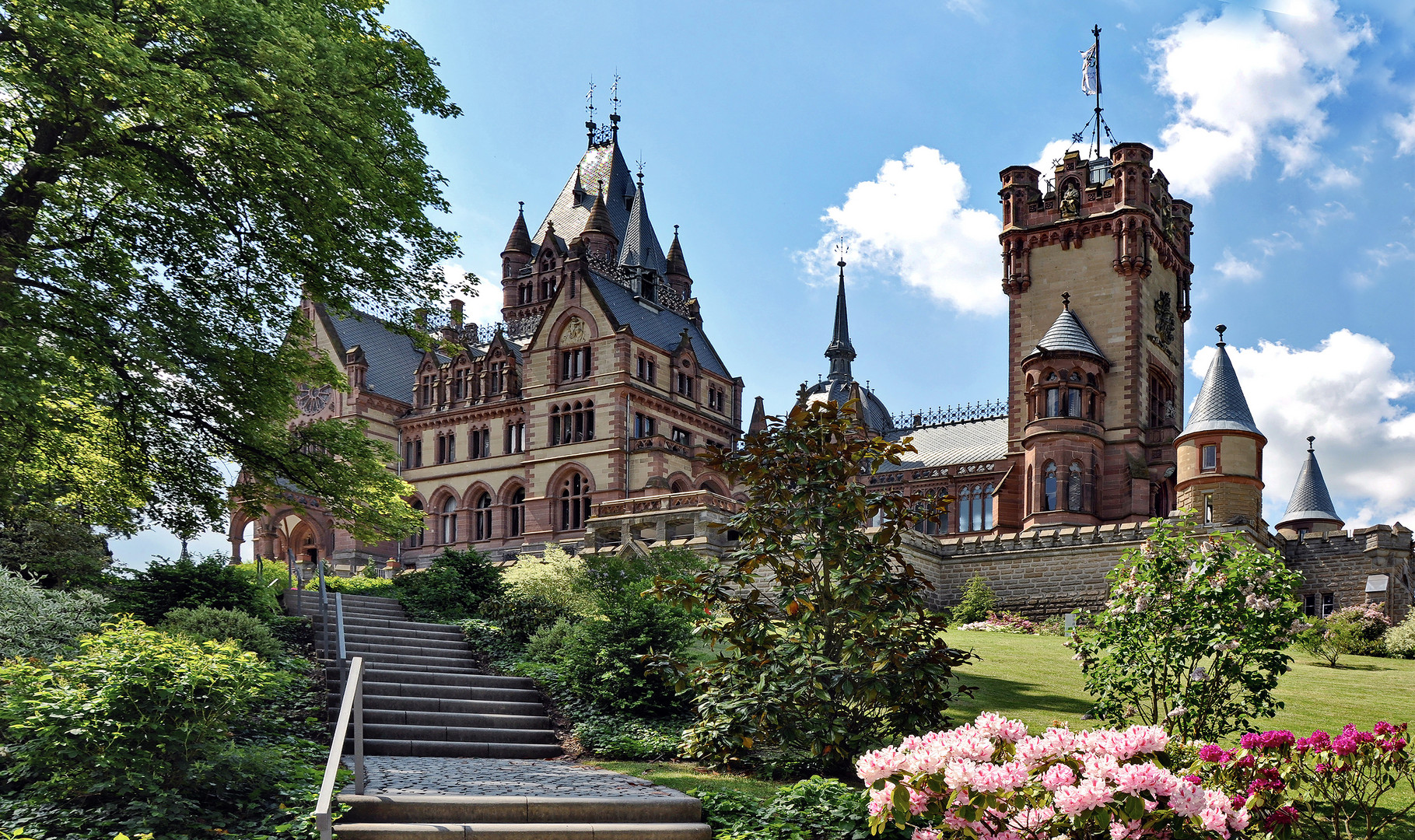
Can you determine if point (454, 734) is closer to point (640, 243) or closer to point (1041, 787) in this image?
point (1041, 787)

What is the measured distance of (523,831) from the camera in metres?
10.6

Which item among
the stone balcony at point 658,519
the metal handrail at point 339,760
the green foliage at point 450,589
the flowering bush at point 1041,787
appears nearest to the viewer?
the flowering bush at point 1041,787

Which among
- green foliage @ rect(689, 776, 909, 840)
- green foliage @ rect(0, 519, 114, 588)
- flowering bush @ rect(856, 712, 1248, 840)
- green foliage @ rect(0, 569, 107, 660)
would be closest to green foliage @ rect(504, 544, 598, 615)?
green foliage @ rect(0, 519, 114, 588)

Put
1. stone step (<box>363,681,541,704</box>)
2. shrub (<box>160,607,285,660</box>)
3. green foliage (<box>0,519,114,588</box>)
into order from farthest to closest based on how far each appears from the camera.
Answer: green foliage (<box>0,519,114,588</box>), stone step (<box>363,681,541,704</box>), shrub (<box>160,607,285,660</box>)

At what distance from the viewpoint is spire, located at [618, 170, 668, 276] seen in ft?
208

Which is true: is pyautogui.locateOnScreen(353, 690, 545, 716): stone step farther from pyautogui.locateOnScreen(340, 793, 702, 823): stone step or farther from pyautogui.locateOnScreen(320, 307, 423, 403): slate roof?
pyautogui.locateOnScreen(320, 307, 423, 403): slate roof

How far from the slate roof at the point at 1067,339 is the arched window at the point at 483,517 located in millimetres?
25903

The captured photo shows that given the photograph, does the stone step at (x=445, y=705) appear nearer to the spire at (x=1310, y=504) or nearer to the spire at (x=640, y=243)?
the spire at (x=1310, y=504)

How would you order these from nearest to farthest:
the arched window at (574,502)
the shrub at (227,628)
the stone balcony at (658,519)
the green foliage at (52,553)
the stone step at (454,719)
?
1. the stone step at (454,719)
2. the shrub at (227,628)
3. the green foliage at (52,553)
4. the stone balcony at (658,519)
5. the arched window at (574,502)

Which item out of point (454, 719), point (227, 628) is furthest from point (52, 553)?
point (454, 719)

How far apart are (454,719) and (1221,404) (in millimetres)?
30415

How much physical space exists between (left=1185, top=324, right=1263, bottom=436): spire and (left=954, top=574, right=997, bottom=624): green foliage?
9.15m

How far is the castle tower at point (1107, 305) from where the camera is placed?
43.9m

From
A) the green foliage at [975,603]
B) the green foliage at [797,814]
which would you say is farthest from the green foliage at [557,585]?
the green foliage at [975,603]
